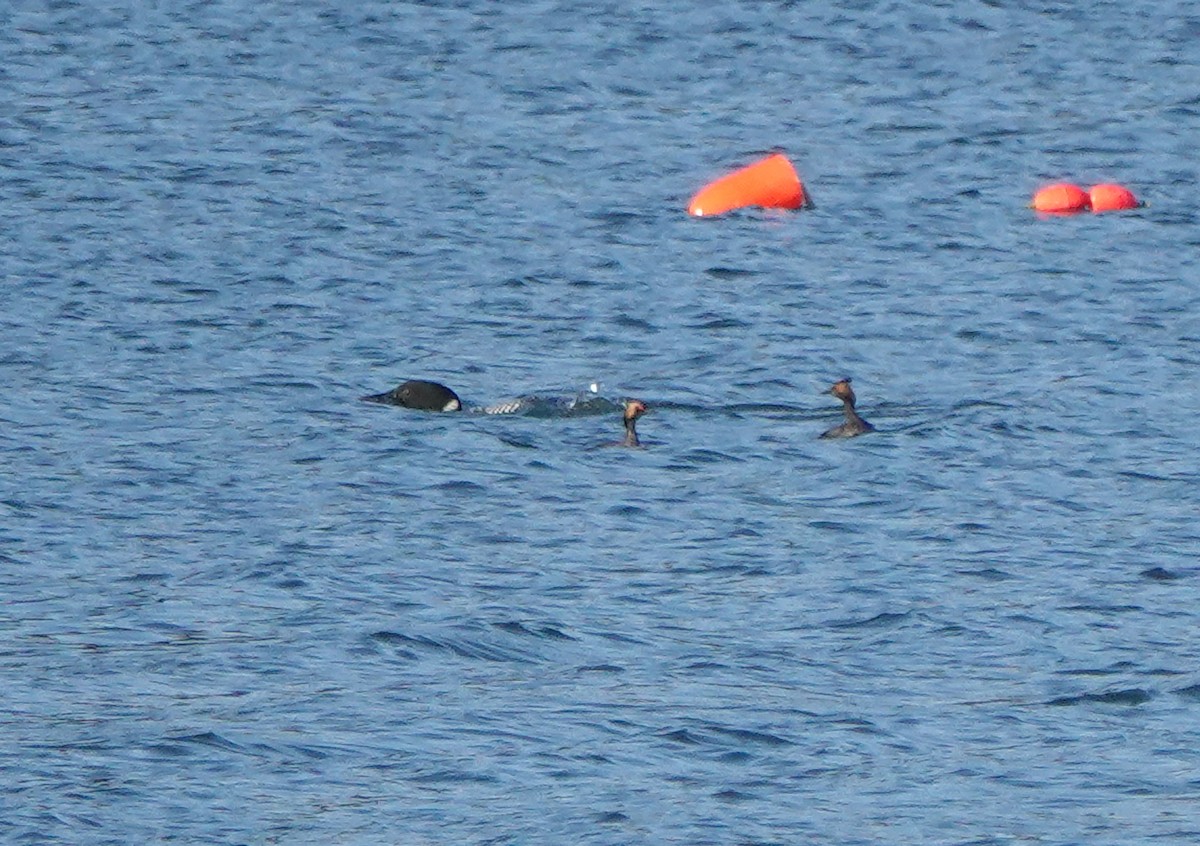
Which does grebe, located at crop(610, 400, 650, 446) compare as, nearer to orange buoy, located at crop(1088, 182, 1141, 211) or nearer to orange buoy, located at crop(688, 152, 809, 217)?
orange buoy, located at crop(688, 152, 809, 217)

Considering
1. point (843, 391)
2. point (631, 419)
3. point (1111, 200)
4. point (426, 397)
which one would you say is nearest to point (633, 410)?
point (631, 419)

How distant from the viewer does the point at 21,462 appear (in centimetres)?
1317

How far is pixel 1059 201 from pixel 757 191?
258 cm

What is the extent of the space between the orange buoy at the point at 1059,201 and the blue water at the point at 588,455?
151mm

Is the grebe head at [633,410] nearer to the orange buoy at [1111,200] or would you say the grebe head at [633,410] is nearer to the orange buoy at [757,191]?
the orange buoy at [757,191]

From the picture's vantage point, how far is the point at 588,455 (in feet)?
45.6

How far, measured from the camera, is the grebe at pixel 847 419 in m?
14.1

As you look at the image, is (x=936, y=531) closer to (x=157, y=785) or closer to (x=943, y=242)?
(x=157, y=785)

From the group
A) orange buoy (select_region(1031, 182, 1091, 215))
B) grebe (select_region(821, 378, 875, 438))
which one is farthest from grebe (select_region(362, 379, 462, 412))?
orange buoy (select_region(1031, 182, 1091, 215))

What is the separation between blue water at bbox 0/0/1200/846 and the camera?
29.7 ft

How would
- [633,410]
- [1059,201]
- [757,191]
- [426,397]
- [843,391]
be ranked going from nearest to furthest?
[633,410]
[843,391]
[426,397]
[1059,201]
[757,191]

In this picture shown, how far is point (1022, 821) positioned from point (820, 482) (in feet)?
16.2

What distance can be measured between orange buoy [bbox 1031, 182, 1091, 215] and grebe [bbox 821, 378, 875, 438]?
292 inches

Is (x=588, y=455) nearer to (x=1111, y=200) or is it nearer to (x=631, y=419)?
(x=631, y=419)
